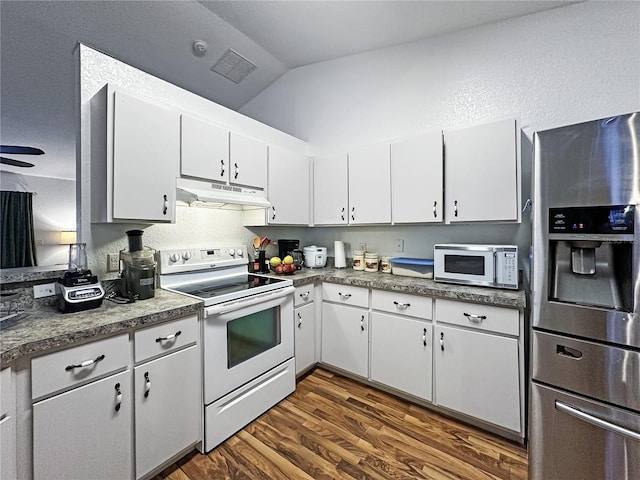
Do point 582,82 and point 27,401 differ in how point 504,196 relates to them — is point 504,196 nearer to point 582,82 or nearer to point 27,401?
point 582,82

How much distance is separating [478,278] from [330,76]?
2552 millimetres

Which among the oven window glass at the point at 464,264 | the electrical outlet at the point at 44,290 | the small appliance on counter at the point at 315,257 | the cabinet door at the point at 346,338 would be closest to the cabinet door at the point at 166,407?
the electrical outlet at the point at 44,290

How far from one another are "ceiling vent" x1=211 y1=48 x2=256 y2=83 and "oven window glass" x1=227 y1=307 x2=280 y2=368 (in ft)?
8.25

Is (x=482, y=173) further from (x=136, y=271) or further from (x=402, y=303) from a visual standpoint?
(x=136, y=271)

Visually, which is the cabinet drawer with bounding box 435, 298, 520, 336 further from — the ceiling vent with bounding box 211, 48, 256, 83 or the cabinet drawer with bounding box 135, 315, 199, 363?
the ceiling vent with bounding box 211, 48, 256, 83

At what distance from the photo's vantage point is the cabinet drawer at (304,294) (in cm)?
226

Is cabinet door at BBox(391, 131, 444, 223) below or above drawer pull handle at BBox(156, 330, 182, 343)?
above

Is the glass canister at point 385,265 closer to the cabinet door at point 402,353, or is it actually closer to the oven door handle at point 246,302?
the cabinet door at point 402,353

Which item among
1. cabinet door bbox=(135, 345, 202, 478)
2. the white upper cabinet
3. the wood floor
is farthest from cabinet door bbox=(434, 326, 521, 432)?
the white upper cabinet

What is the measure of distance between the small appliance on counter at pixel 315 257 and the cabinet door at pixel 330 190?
290mm

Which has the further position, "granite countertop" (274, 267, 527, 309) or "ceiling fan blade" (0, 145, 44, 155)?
"ceiling fan blade" (0, 145, 44, 155)

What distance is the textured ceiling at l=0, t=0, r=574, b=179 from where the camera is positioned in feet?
6.29

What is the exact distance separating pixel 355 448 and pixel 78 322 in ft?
5.36

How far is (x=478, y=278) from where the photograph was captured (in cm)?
189
